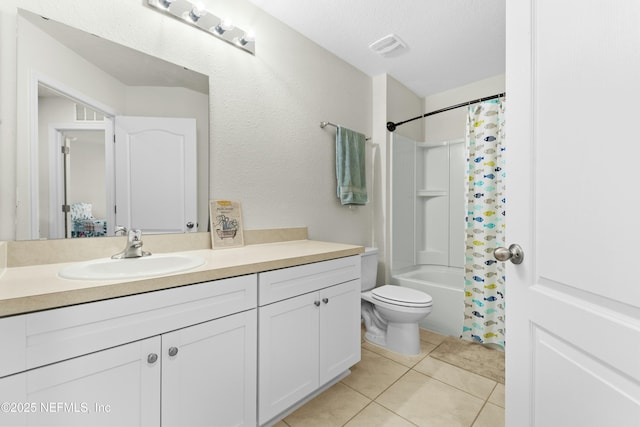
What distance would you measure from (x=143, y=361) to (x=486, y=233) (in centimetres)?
222

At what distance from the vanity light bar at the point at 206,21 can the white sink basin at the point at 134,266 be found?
4.16 feet

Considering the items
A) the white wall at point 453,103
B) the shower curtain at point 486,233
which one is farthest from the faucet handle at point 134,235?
the white wall at point 453,103

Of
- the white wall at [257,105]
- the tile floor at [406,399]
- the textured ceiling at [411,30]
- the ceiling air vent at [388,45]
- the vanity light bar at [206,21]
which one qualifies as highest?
the textured ceiling at [411,30]

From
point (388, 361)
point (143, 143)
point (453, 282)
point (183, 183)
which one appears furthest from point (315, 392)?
point (453, 282)

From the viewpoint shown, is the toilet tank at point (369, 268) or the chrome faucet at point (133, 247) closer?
the chrome faucet at point (133, 247)

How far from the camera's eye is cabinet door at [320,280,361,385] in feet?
4.65

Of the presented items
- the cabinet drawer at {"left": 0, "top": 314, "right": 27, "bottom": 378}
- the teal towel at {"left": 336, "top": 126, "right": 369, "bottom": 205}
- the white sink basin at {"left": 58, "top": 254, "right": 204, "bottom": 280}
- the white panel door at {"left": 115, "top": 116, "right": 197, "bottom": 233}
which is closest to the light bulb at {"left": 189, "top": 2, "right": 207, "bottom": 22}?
the white panel door at {"left": 115, "top": 116, "right": 197, "bottom": 233}

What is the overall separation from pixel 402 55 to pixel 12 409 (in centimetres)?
284

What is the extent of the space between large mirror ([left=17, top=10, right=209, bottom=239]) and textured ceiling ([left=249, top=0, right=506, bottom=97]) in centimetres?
93

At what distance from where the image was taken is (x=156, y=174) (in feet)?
4.55

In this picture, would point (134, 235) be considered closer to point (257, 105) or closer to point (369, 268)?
point (257, 105)

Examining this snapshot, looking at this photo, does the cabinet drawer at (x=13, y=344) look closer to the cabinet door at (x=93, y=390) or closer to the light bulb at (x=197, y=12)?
the cabinet door at (x=93, y=390)

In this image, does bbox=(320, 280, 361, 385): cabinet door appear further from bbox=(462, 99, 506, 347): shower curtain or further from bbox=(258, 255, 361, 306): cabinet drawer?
bbox=(462, 99, 506, 347): shower curtain

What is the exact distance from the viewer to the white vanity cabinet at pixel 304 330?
117cm
